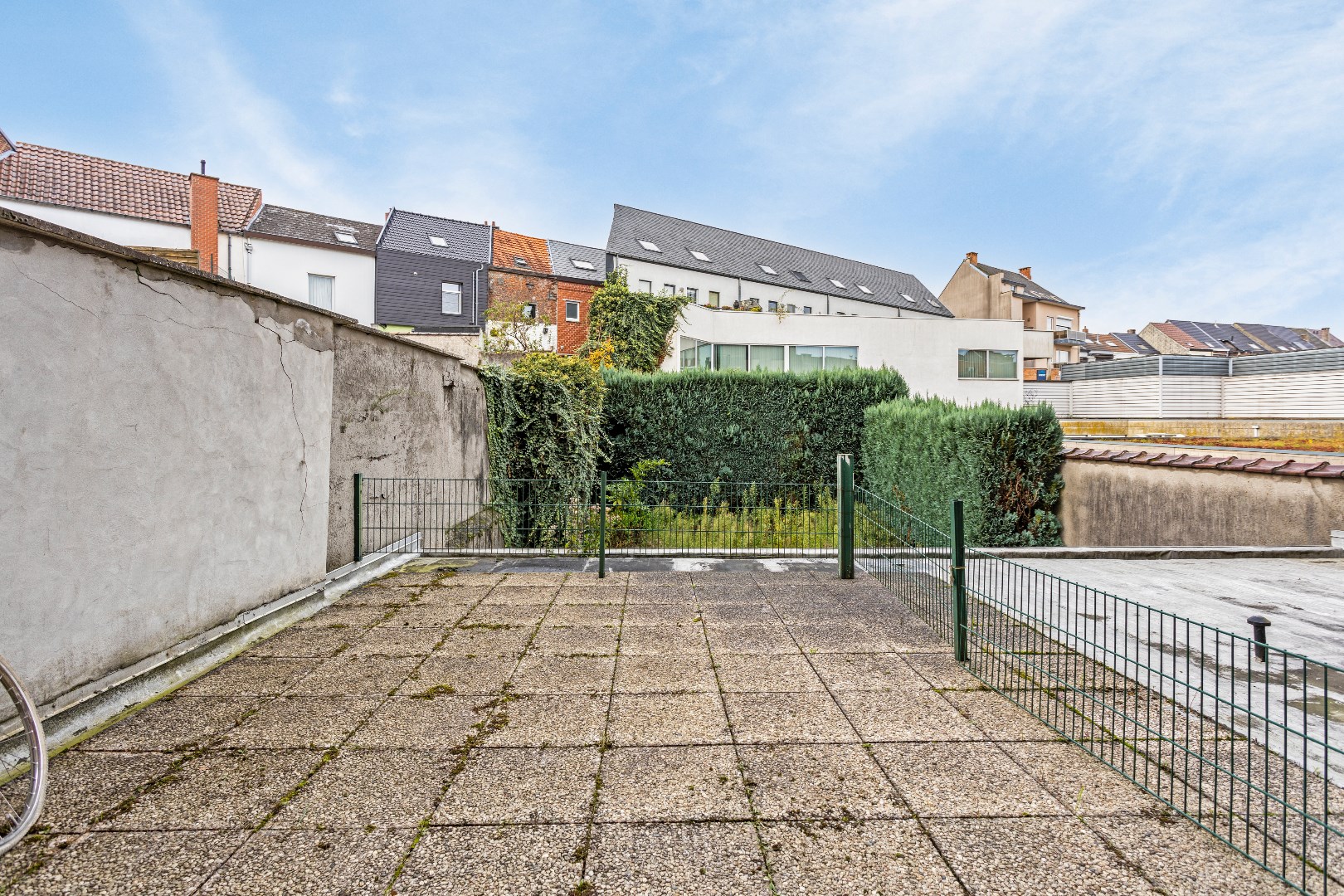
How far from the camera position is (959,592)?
4.62 metres

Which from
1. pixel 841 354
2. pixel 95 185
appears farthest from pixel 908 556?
pixel 95 185

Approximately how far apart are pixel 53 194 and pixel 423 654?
31143mm

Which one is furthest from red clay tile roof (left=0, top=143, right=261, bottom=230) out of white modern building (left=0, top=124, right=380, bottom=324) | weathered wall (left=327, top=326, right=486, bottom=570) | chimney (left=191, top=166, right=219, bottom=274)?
weathered wall (left=327, top=326, right=486, bottom=570)

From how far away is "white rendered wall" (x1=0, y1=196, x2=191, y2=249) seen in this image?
77.8 ft

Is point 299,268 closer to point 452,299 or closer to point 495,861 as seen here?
point 452,299

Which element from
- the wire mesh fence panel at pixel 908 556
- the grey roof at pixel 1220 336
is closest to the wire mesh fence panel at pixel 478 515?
the wire mesh fence panel at pixel 908 556

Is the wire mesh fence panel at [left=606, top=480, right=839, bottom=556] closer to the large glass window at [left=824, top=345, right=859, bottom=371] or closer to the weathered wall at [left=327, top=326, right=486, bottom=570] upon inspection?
the weathered wall at [left=327, top=326, right=486, bottom=570]

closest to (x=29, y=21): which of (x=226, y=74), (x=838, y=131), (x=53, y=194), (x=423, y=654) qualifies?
(x=226, y=74)

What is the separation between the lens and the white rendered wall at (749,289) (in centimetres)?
2780

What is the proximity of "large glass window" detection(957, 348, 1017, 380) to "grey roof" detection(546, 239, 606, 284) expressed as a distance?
1778 centimetres

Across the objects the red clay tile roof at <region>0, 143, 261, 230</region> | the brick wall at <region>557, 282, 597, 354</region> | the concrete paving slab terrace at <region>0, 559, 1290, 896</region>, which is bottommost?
the concrete paving slab terrace at <region>0, 559, 1290, 896</region>

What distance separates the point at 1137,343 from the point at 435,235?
210ft

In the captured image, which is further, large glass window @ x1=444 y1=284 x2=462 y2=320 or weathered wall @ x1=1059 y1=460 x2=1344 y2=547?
large glass window @ x1=444 y1=284 x2=462 y2=320

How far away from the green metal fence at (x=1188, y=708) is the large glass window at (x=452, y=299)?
28.5 metres
